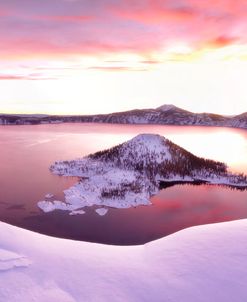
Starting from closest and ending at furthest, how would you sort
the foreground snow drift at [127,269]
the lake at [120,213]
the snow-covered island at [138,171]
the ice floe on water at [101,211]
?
the foreground snow drift at [127,269] < the lake at [120,213] < the ice floe on water at [101,211] < the snow-covered island at [138,171]

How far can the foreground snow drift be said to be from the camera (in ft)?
28.6

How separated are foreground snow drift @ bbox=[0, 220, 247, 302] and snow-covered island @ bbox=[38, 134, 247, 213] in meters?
21.2

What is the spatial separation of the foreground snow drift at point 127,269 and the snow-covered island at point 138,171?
21.2 m

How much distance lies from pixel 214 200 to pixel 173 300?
3055cm

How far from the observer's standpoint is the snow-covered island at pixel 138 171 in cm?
3569

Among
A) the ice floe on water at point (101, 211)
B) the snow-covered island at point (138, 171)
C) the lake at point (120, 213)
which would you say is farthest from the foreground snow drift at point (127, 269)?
the snow-covered island at point (138, 171)

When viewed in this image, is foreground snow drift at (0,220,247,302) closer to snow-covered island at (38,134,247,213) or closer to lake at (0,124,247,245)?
lake at (0,124,247,245)

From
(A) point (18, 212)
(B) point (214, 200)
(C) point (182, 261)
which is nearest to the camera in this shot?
(C) point (182, 261)

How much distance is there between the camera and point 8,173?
4859 centimetres

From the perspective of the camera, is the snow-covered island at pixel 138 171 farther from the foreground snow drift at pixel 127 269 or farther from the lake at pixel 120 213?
the foreground snow drift at pixel 127 269

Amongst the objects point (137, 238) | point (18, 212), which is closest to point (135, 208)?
point (137, 238)

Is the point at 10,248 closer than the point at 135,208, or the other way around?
the point at 10,248

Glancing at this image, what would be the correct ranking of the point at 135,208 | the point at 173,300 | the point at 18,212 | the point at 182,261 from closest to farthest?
the point at 173,300, the point at 182,261, the point at 18,212, the point at 135,208

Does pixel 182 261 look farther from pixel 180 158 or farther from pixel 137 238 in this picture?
pixel 180 158
